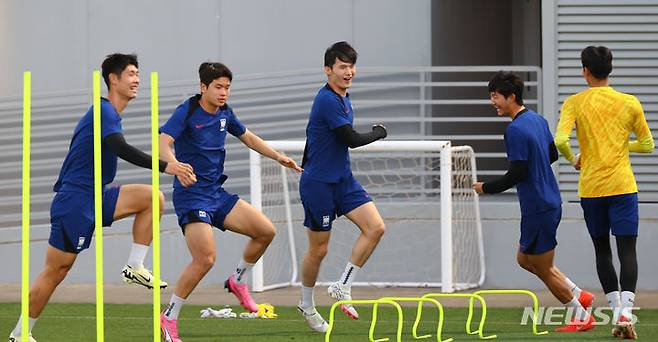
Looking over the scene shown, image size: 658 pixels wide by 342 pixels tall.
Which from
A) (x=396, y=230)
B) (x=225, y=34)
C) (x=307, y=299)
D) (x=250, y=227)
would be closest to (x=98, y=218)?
(x=250, y=227)

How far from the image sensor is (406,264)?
1659cm

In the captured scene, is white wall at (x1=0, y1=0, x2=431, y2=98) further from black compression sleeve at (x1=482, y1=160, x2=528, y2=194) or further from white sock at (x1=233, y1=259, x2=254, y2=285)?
black compression sleeve at (x1=482, y1=160, x2=528, y2=194)

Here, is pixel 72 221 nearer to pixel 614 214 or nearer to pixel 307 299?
pixel 307 299

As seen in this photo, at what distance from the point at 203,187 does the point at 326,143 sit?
1.05 m

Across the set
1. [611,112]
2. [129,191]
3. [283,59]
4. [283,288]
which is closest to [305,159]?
[129,191]

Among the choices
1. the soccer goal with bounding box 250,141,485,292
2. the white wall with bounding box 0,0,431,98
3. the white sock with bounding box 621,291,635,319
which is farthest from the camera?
the white wall with bounding box 0,0,431,98

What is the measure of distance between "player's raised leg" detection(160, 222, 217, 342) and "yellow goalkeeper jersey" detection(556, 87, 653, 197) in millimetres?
2582

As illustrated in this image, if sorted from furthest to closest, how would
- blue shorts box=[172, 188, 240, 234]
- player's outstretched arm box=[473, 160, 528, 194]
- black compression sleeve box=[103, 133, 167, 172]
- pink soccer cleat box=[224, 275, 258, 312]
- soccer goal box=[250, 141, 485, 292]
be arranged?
soccer goal box=[250, 141, 485, 292]
pink soccer cleat box=[224, 275, 258, 312]
player's outstretched arm box=[473, 160, 528, 194]
blue shorts box=[172, 188, 240, 234]
black compression sleeve box=[103, 133, 167, 172]

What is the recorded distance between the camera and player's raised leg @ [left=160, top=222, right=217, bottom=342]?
9875 mm

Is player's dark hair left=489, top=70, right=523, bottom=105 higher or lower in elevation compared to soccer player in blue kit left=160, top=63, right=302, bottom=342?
higher

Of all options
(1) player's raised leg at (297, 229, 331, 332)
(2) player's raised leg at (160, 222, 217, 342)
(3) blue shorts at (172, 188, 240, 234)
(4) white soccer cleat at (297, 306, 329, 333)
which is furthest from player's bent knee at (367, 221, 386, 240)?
(2) player's raised leg at (160, 222, 217, 342)

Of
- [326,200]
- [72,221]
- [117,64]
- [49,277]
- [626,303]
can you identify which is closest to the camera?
[72,221]

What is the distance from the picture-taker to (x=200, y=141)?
10320mm

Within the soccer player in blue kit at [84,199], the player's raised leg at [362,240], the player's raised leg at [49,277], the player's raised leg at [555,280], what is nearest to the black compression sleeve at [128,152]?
the soccer player in blue kit at [84,199]
